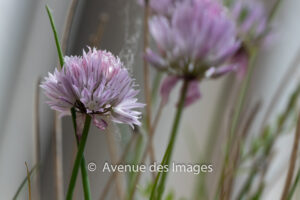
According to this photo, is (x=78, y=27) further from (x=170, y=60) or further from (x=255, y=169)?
(x=255, y=169)

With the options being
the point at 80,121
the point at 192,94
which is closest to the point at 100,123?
the point at 80,121

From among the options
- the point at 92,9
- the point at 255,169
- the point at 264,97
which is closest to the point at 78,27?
the point at 92,9

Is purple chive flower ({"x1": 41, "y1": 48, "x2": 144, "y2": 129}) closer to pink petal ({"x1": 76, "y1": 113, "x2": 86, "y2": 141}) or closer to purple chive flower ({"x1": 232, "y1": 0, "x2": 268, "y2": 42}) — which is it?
pink petal ({"x1": 76, "y1": 113, "x2": 86, "y2": 141})

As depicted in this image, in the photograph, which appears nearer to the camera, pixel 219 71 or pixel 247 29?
pixel 219 71

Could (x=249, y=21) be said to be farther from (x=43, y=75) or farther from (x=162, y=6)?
(x=43, y=75)

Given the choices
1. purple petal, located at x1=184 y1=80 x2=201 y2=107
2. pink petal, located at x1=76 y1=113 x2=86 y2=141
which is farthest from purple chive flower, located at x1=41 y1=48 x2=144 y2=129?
purple petal, located at x1=184 y1=80 x2=201 y2=107

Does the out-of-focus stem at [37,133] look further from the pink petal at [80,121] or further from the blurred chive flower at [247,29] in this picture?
the blurred chive flower at [247,29]

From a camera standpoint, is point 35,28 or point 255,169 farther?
point 255,169
